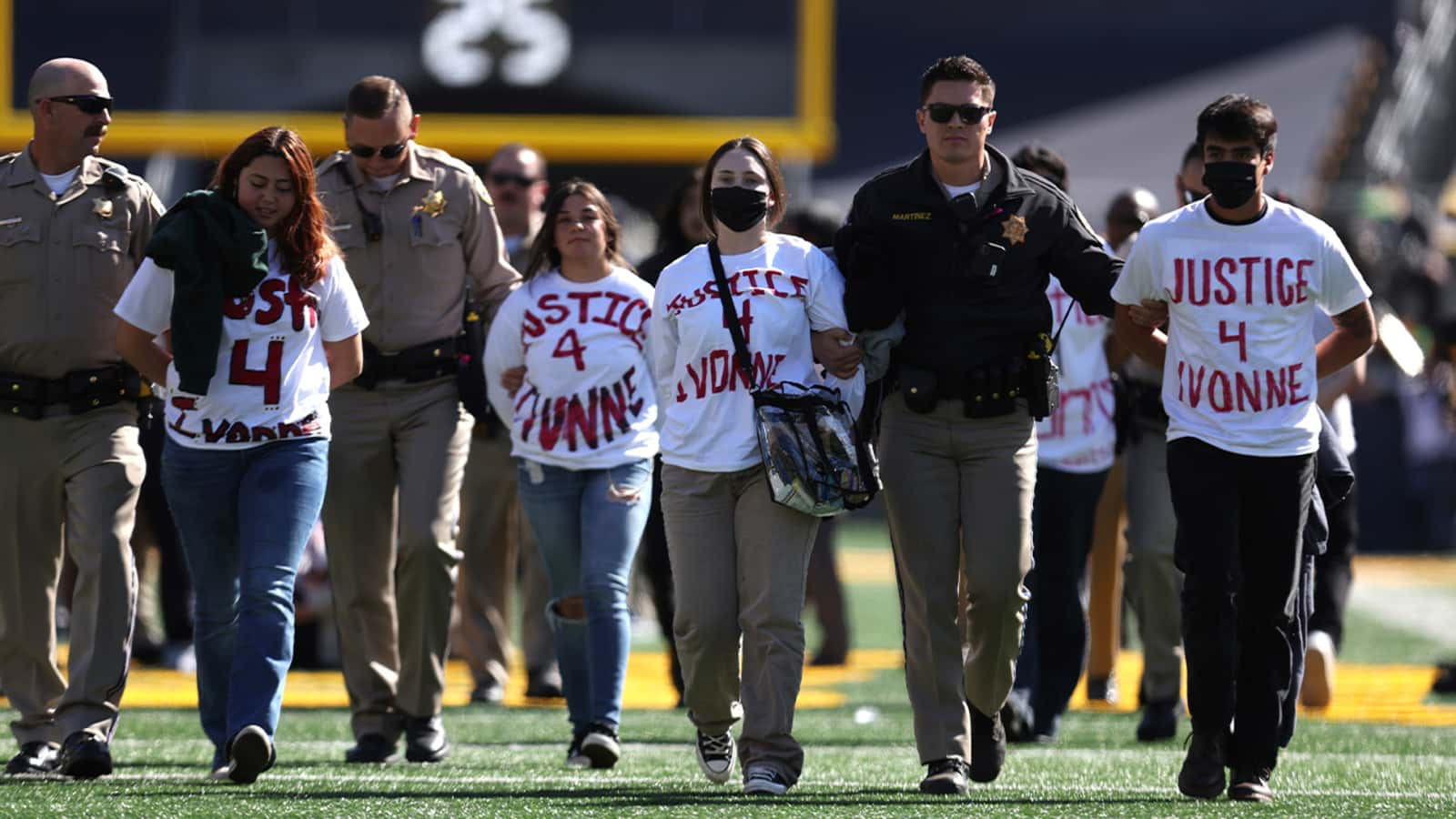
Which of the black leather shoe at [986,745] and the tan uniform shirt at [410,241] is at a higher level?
the tan uniform shirt at [410,241]

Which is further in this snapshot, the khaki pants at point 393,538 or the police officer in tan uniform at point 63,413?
the khaki pants at point 393,538

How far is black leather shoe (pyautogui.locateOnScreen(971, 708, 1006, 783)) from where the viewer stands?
7305mm

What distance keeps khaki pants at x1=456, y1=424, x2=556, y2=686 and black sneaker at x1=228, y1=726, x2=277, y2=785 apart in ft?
11.9

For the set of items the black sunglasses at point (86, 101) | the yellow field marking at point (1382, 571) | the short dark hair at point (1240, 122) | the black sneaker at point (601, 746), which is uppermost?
the black sunglasses at point (86, 101)

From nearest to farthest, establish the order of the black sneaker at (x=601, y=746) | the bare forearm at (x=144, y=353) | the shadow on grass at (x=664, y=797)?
the shadow on grass at (x=664, y=797) → the bare forearm at (x=144, y=353) → the black sneaker at (x=601, y=746)

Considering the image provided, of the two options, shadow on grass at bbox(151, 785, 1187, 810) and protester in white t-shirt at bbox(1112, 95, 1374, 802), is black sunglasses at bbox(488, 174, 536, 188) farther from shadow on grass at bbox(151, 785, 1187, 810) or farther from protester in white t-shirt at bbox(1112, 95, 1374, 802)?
protester in white t-shirt at bbox(1112, 95, 1374, 802)

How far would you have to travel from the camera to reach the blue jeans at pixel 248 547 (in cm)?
700

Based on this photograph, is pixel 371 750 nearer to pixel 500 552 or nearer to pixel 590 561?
pixel 590 561

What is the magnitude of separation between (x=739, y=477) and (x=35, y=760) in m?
2.29

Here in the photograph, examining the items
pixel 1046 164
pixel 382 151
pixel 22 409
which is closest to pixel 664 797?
pixel 22 409

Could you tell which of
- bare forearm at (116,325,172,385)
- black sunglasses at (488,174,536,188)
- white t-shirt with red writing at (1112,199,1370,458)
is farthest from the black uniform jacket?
black sunglasses at (488,174,536,188)

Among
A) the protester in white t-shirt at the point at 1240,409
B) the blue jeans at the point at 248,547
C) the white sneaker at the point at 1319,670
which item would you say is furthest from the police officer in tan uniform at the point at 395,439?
the white sneaker at the point at 1319,670

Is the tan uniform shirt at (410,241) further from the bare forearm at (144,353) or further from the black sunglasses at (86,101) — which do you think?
the bare forearm at (144,353)

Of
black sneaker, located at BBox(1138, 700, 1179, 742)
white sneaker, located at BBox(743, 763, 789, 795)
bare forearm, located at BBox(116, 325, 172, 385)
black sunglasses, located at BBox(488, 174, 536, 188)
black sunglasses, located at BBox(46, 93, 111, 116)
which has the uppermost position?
black sunglasses, located at BBox(46, 93, 111, 116)
